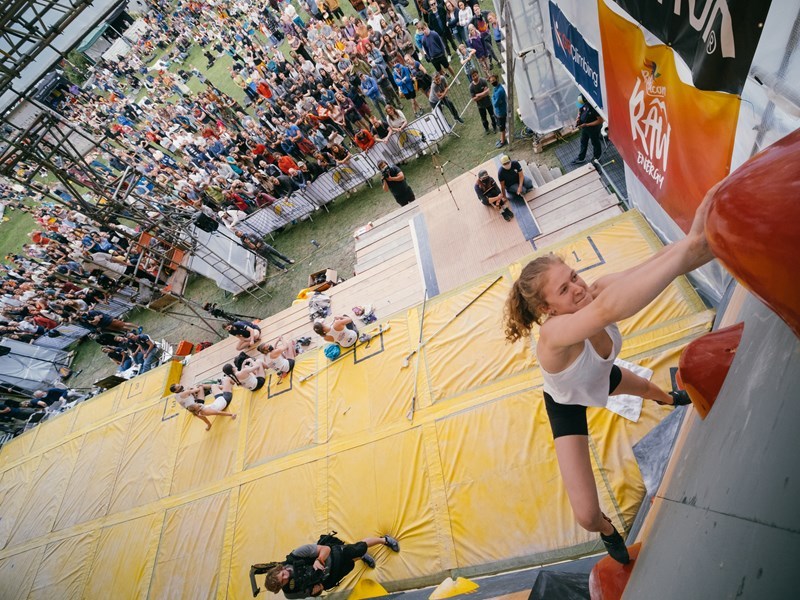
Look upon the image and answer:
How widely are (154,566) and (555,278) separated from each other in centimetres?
843

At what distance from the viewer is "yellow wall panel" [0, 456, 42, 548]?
9453mm

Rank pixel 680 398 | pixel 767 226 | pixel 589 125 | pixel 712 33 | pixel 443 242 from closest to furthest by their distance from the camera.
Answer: pixel 767 226 → pixel 712 33 → pixel 680 398 → pixel 589 125 → pixel 443 242

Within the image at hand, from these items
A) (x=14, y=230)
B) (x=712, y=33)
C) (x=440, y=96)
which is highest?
(x=14, y=230)

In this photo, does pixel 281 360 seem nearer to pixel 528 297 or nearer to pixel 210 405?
pixel 210 405

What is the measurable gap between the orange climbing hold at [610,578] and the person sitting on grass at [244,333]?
9.15 meters

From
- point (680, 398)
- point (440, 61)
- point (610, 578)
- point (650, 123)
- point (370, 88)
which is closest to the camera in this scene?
point (610, 578)

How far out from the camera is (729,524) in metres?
0.92

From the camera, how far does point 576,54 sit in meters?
6.00

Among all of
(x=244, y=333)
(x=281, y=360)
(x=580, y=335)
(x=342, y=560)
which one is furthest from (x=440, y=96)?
(x=342, y=560)

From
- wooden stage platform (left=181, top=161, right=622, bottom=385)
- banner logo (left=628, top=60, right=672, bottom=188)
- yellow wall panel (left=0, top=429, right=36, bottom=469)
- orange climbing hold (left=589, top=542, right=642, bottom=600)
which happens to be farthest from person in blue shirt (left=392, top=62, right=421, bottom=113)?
yellow wall panel (left=0, top=429, right=36, bottom=469)

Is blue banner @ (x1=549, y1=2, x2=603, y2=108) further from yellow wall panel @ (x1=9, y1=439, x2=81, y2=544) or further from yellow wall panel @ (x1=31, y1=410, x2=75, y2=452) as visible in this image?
yellow wall panel @ (x1=31, y1=410, x2=75, y2=452)

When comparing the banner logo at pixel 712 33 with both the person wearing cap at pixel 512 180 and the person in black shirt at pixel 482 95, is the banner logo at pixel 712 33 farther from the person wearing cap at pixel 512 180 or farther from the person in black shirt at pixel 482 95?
the person in black shirt at pixel 482 95

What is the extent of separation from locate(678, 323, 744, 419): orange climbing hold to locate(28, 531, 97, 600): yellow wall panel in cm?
1047

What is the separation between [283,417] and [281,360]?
1.17 meters
